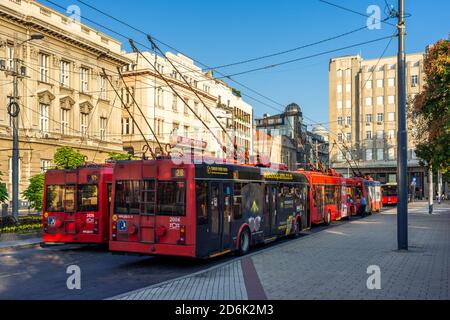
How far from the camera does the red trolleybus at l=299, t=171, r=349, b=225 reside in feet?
81.2

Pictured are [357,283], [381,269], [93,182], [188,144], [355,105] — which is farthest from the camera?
[355,105]

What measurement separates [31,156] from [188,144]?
24.8 meters

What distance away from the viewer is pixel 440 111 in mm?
22641

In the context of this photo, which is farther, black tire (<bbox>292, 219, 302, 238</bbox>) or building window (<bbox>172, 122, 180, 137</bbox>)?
building window (<bbox>172, 122, 180, 137</bbox>)

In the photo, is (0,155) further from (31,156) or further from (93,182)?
(93,182)

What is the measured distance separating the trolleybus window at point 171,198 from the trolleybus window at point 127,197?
71cm

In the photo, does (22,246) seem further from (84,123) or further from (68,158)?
(84,123)

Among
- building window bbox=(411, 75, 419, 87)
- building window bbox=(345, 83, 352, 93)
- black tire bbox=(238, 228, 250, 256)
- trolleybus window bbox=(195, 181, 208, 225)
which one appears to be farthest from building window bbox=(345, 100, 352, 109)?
trolleybus window bbox=(195, 181, 208, 225)

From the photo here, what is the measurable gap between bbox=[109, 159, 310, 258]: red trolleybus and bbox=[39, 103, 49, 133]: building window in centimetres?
2938

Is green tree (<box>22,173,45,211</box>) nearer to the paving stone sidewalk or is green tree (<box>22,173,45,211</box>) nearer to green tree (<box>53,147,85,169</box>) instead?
green tree (<box>53,147,85,169</box>)

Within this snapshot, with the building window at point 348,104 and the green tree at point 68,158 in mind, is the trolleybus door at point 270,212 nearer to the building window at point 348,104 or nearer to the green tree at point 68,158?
the green tree at point 68,158

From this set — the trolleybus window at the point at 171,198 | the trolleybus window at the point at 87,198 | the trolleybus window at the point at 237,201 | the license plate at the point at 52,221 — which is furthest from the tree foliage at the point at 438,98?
the license plate at the point at 52,221

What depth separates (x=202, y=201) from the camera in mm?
12789

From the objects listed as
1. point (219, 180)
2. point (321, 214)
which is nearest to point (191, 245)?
point (219, 180)
